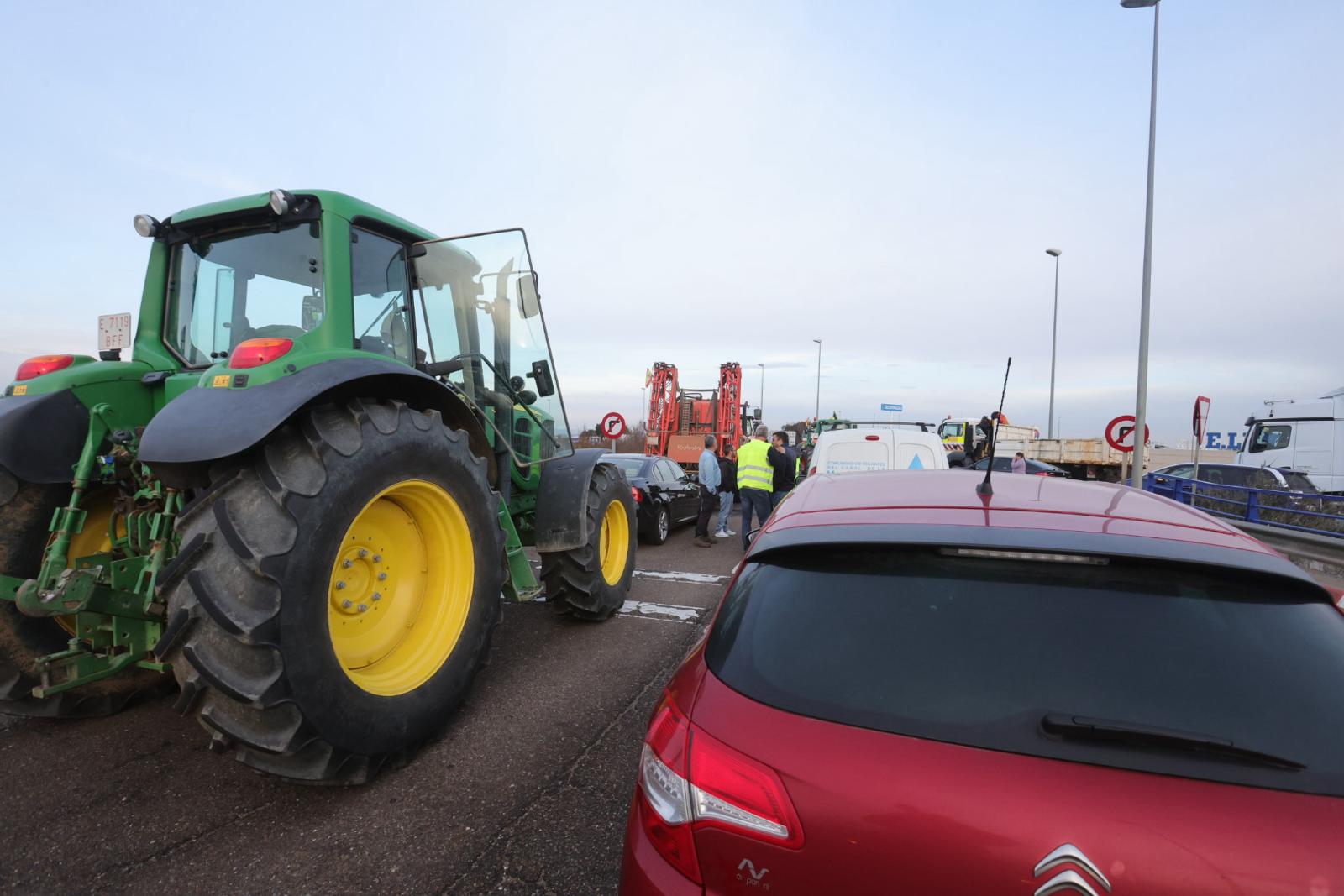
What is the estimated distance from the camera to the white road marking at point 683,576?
748 centimetres

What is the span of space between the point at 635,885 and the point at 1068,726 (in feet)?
3.14

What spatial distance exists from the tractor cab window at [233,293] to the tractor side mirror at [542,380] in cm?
148

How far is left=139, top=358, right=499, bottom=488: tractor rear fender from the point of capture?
2445 millimetres

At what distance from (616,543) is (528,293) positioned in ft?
8.30

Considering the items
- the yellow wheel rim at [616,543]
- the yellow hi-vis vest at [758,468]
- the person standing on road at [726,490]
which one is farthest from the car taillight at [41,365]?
the person standing on road at [726,490]

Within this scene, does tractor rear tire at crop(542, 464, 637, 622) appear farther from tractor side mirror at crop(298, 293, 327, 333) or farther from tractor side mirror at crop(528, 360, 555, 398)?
tractor side mirror at crop(298, 293, 327, 333)

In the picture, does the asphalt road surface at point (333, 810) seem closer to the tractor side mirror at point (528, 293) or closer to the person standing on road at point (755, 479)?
the tractor side mirror at point (528, 293)

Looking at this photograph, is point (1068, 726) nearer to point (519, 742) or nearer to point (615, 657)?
point (519, 742)

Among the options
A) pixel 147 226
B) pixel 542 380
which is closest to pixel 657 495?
pixel 542 380

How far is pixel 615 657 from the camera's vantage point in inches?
183

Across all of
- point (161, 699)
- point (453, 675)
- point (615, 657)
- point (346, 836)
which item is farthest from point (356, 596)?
point (615, 657)

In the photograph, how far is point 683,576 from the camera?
7746 mm

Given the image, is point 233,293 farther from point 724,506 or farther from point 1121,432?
point 1121,432

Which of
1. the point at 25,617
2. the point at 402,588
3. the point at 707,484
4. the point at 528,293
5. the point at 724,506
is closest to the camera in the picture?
the point at 25,617
